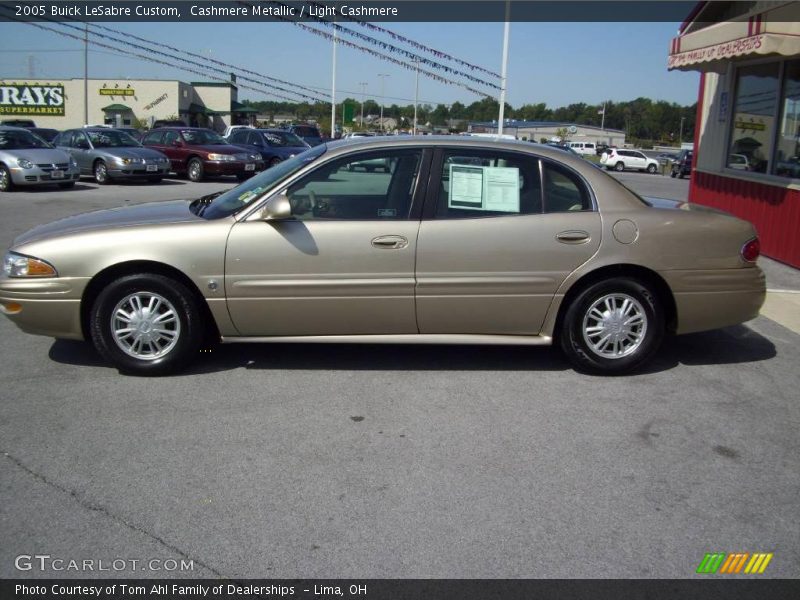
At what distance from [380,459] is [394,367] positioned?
58.3 inches

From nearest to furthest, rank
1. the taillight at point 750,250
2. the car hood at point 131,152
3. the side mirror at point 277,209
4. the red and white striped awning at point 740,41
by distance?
the side mirror at point 277,209
the taillight at point 750,250
the red and white striped awning at point 740,41
the car hood at point 131,152

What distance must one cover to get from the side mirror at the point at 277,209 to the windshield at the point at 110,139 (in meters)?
17.7

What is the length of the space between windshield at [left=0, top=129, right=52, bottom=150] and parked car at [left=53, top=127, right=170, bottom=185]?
1.72m

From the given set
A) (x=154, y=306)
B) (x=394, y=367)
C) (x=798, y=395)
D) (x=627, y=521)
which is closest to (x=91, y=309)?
(x=154, y=306)

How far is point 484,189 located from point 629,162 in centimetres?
4611

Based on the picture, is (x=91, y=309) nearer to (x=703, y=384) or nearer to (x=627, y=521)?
(x=627, y=521)

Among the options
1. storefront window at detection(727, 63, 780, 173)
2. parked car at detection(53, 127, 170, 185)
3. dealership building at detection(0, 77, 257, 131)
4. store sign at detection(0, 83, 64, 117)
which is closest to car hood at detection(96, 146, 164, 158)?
parked car at detection(53, 127, 170, 185)

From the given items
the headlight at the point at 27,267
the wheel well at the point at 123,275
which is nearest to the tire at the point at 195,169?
the headlight at the point at 27,267

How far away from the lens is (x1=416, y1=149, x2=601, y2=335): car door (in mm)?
4914

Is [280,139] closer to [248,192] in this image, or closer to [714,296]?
[248,192]

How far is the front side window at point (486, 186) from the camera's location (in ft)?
16.4

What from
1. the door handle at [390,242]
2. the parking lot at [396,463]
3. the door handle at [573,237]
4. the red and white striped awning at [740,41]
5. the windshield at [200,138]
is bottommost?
the parking lot at [396,463]

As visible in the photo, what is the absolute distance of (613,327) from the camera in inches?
200

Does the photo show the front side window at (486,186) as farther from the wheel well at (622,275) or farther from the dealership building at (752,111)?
the dealership building at (752,111)
